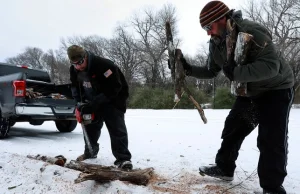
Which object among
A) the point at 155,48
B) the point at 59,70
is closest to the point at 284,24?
the point at 155,48

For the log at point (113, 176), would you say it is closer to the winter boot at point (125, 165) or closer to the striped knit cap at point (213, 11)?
the winter boot at point (125, 165)

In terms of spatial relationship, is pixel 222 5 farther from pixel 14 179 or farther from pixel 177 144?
pixel 177 144

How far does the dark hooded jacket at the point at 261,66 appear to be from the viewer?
2.47 metres

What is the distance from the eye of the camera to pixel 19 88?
6320mm

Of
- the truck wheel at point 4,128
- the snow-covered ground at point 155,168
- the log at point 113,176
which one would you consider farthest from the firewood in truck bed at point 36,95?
the log at point 113,176

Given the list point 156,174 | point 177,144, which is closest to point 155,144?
point 177,144

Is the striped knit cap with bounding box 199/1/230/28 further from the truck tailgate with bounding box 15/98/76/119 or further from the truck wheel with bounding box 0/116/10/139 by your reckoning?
the truck wheel with bounding box 0/116/10/139

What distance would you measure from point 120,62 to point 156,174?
39601mm

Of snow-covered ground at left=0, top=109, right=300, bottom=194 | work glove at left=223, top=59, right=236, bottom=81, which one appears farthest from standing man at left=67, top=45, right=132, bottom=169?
work glove at left=223, top=59, right=236, bottom=81

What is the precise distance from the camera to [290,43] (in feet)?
87.2

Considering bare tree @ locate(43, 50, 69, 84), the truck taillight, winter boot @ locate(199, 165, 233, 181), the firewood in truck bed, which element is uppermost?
bare tree @ locate(43, 50, 69, 84)

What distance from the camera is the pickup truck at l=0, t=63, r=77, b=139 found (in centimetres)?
635

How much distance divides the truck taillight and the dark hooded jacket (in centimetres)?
475

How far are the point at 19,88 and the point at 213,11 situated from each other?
491cm
